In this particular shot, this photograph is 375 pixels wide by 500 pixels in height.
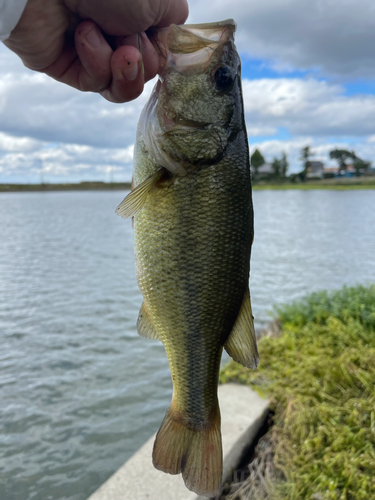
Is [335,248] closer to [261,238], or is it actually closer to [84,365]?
[261,238]

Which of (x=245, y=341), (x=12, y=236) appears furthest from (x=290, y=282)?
(x=12, y=236)

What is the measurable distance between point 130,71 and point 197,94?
35cm

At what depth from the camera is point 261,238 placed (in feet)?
71.2

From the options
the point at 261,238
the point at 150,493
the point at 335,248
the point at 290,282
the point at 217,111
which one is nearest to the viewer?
the point at 217,111

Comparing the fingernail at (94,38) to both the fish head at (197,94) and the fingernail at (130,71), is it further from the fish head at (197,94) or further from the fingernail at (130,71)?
the fish head at (197,94)

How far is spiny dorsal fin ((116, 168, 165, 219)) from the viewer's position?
5.66 feet

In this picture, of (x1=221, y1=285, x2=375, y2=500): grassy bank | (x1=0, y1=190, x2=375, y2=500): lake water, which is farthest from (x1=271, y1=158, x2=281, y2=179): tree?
(x1=221, y1=285, x2=375, y2=500): grassy bank

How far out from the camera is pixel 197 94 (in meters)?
1.85

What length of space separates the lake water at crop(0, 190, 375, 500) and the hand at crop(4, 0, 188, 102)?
4.22 meters

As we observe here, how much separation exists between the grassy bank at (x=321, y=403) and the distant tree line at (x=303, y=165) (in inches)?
3524

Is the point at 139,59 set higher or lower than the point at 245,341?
higher

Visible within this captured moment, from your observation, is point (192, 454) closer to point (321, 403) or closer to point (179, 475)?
point (179, 475)

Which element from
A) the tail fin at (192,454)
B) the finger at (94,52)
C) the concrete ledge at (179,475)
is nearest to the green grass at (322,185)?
the concrete ledge at (179,475)

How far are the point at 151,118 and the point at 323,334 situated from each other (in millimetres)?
4879
